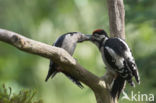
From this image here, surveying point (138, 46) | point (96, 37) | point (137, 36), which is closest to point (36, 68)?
point (137, 36)

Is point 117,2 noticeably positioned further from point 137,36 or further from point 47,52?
point 137,36

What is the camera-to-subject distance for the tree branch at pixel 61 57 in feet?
15.8

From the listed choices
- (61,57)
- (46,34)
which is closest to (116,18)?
(61,57)

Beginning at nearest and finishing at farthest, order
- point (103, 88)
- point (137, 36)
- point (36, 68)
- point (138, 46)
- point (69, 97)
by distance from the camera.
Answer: point (103, 88) < point (138, 46) < point (137, 36) < point (69, 97) < point (36, 68)

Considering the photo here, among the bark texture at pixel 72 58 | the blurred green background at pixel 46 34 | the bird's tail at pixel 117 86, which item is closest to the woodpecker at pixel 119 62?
the bird's tail at pixel 117 86

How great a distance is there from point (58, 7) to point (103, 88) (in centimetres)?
950

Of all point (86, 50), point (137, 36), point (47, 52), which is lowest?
point (86, 50)

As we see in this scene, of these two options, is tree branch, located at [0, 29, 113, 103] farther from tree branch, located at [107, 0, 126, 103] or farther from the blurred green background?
the blurred green background

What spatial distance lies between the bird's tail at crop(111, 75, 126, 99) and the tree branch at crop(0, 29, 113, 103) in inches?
3.6

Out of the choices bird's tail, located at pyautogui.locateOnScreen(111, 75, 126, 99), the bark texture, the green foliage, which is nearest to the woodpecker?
bird's tail, located at pyautogui.locateOnScreen(111, 75, 126, 99)

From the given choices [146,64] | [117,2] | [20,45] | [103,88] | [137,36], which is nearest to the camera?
[20,45]

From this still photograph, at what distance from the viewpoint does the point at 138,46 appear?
8.96 meters

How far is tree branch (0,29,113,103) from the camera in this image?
15.8ft

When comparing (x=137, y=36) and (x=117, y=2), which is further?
(x=137, y=36)
